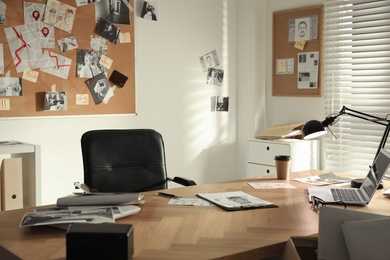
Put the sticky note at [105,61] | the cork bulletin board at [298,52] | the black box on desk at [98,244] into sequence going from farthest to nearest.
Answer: the cork bulletin board at [298,52] → the sticky note at [105,61] → the black box on desk at [98,244]

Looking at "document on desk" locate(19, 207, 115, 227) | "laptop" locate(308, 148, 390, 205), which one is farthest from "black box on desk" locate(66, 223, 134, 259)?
"laptop" locate(308, 148, 390, 205)

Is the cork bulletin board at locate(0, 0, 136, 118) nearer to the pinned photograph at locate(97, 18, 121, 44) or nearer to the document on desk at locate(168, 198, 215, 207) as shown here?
the pinned photograph at locate(97, 18, 121, 44)

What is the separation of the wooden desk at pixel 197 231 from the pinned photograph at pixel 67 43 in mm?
1911

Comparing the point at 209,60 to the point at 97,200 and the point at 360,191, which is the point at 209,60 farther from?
the point at 97,200

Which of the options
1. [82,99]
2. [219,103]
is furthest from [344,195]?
[219,103]

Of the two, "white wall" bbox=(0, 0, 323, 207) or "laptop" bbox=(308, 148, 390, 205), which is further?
"white wall" bbox=(0, 0, 323, 207)

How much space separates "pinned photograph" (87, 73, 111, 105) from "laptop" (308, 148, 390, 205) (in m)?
2.07

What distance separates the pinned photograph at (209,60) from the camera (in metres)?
4.93

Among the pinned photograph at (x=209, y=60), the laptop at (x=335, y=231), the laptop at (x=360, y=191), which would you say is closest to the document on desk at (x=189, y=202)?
the laptop at (x=360, y=191)

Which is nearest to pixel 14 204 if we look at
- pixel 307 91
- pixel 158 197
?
pixel 158 197

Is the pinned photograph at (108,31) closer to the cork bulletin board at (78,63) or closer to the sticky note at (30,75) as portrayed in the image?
the cork bulletin board at (78,63)

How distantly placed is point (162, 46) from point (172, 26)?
0.20m

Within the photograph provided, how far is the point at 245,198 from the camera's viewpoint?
252 centimetres

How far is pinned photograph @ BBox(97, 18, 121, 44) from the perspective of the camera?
4223mm
